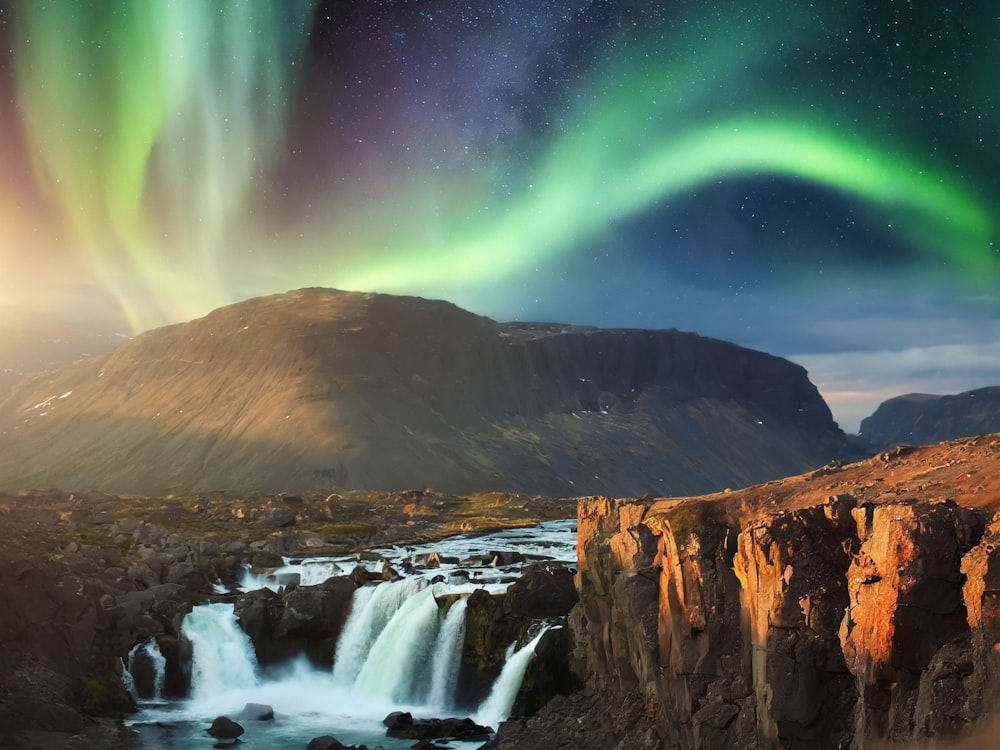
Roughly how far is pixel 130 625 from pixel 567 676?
28572 mm

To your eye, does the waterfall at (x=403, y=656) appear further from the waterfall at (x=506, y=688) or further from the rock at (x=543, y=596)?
the rock at (x=543, y=596)

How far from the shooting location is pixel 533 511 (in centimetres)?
16088

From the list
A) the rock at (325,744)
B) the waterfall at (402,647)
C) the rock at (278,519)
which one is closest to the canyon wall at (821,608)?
the waterfall at (402,647)

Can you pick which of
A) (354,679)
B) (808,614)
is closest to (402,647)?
(354,679)

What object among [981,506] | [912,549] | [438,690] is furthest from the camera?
[438,690]

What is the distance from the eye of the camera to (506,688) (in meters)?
53.5

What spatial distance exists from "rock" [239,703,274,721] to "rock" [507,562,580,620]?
15536mm

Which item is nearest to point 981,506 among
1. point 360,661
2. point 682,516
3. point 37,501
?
point 682,516

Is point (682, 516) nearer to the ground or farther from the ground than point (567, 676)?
farther from the ground

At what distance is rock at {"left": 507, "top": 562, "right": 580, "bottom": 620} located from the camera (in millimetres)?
57656

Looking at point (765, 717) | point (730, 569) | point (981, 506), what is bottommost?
point (765, 717)

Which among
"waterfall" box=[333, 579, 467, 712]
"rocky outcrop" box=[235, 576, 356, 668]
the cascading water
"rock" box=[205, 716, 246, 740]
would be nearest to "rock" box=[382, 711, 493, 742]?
"waterfall" box=[333, 579, 467, 712]

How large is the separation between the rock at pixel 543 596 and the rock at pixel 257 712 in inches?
612

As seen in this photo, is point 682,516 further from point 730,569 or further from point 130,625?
point 130,625
